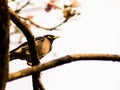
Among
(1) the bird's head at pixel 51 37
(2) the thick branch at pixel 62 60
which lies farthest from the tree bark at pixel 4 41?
(1) the bird's head at pixel 51 37

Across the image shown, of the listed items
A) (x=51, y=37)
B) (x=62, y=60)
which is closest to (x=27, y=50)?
(x=51, y=37)

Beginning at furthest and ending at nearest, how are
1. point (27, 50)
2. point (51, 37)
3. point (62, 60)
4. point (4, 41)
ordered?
point (51, 37) < point (27, 50) < point (62, 60) < point (4, 41)

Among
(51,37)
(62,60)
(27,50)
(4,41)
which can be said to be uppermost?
(4,41)

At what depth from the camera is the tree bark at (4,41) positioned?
115 cm

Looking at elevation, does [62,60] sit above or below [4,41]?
below

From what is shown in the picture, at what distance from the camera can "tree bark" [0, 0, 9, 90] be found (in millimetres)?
1150

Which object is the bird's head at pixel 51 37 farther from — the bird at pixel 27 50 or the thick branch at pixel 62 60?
the thick branch at pixel 62 60

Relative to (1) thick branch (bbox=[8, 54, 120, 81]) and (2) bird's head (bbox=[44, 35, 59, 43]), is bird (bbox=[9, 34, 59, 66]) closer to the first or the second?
(2) bird's head (bbox=[44, 35, 59, 43])

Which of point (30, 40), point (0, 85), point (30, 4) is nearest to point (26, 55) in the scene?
point (30, 4)

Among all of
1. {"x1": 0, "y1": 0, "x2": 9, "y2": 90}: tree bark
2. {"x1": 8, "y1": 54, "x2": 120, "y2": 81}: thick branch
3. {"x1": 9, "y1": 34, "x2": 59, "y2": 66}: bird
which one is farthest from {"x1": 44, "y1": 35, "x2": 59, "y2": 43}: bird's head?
{"x1": 0, "y1": 0, "x2": 9, "y2": 90}: tree bark

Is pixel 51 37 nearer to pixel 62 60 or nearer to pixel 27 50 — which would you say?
pixel 27 50

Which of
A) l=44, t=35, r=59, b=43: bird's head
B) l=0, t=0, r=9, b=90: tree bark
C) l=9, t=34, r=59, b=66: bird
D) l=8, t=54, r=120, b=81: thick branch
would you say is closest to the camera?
l=0, t=0, r=9, b=90: tree bark

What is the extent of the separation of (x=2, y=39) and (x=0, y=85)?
0.57 feet

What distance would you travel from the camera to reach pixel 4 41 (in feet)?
3.82
